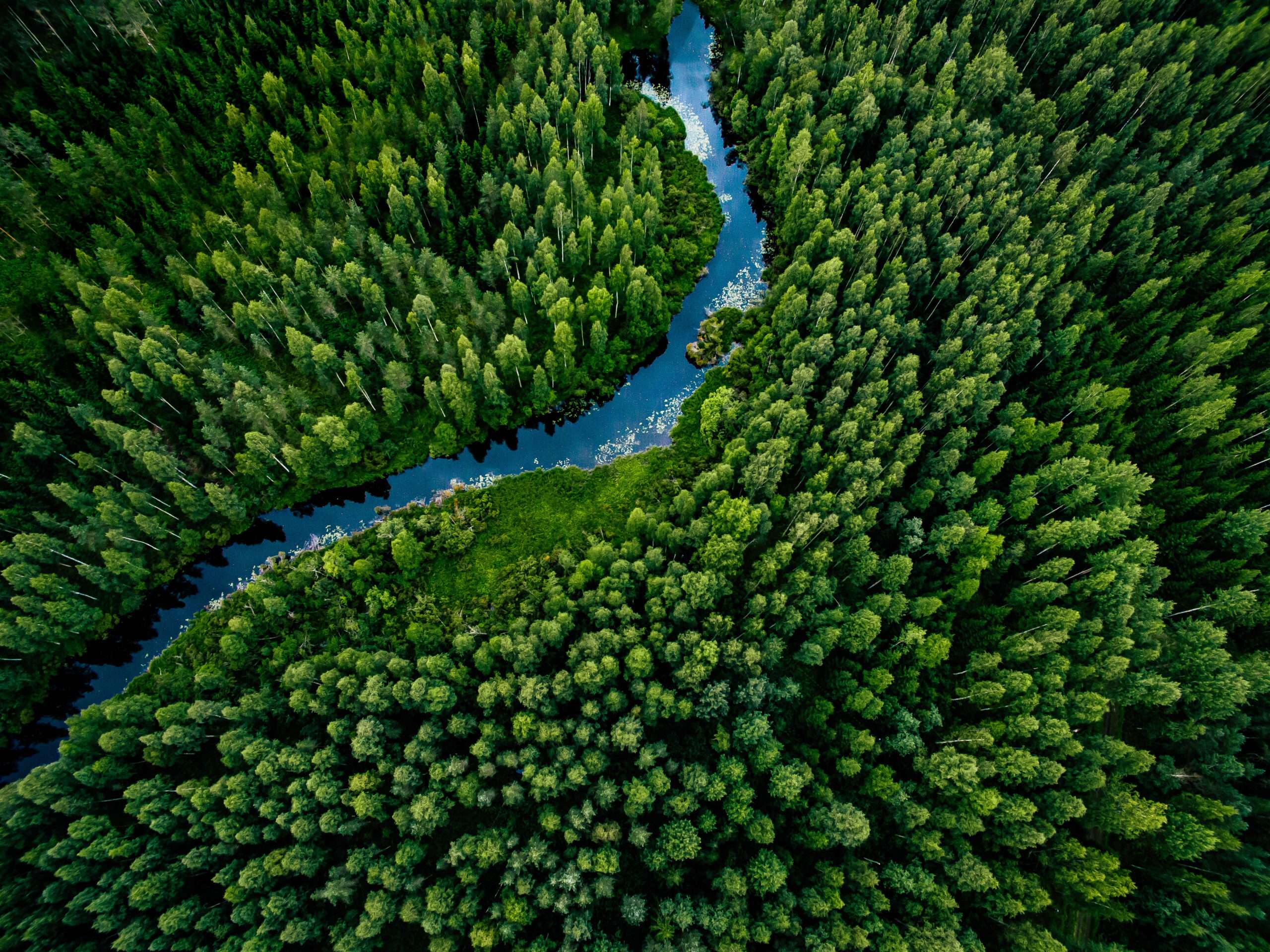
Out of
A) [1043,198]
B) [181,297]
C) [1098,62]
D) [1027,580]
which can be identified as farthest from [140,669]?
[1098,62]

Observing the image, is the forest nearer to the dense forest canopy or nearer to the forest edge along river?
the dense forest canopy

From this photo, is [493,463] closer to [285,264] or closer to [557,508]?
[557,508]

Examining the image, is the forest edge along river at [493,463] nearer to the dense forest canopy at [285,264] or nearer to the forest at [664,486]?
the dense forest canopy at [285,264]

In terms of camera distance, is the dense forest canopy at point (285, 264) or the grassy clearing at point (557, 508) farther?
the grassy clearing at point (557, 508)

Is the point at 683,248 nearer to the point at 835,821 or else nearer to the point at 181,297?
the point at 181,297

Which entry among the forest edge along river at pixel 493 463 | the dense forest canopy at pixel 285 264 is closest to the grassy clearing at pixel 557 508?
the forest edge along river at pixel 493 463

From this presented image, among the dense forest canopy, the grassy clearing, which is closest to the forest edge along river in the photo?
the grassy clearing
